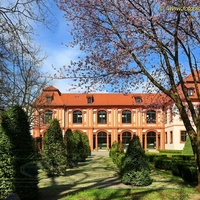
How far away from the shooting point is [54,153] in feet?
45.9

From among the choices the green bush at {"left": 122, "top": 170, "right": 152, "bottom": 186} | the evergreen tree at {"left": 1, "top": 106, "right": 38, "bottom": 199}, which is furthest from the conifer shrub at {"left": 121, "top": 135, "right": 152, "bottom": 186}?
the evergreen tree at {"left": 1, "top": 106, "right": 38, "bottom": 199}

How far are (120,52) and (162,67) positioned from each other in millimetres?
1994

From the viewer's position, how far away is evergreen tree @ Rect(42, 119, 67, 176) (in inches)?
531

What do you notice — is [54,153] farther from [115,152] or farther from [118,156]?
[115,152]

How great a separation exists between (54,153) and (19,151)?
257 inches

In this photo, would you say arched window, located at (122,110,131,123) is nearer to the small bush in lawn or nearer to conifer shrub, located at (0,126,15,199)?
the small bush in lawn

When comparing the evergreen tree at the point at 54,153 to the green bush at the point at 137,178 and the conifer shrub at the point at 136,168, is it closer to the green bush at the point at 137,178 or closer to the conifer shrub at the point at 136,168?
the conifer shrub at the point at 136,168

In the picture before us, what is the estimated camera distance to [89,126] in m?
46.4

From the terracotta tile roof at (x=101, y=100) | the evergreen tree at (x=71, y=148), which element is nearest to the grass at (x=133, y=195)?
the evergreen tree at (x=71, y=148)

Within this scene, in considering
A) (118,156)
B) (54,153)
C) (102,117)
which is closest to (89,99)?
(102,117)

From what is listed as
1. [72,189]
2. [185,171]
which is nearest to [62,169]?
[72,189]

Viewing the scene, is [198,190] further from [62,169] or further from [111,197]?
[62,169]

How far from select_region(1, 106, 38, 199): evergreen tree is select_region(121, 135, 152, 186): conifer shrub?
13.0 ft

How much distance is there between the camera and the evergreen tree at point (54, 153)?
13500 mm
